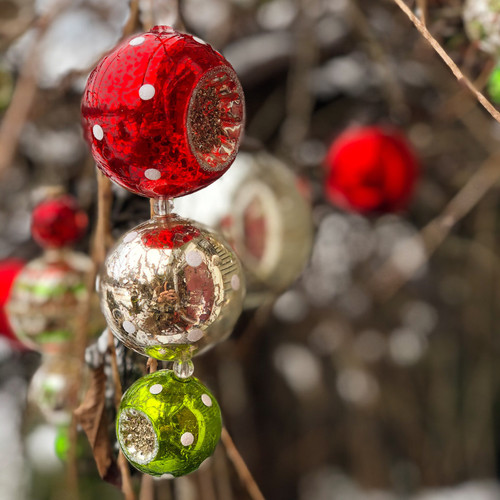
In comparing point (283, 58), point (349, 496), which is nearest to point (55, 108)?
point (283, 58)

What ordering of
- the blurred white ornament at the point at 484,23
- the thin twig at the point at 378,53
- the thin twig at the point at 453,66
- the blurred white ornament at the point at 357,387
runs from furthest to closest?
1. the blurred white ornament at the point at 357,387
2. the thin twig at the point at 378,53
3. the blurred white ornament at the point at 484,23
4. the thin twig at the point at 453,66

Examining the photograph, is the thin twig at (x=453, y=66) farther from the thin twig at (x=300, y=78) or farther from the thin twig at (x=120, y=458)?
the thin twig at (x=300, y=78)

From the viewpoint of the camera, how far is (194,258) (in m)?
0.21

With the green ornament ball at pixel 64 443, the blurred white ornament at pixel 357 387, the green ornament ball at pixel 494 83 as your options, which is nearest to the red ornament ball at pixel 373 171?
the green ornament ball at pixel 494 83

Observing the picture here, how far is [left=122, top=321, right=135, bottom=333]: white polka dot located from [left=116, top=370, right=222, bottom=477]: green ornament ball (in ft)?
0.08

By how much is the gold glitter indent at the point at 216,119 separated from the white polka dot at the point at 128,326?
2.3 inches

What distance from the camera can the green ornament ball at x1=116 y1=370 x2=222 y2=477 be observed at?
215 mm

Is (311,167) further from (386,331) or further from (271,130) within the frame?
(386,331)

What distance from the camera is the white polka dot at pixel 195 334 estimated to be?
0.21 meters

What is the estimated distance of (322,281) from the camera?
0.86m

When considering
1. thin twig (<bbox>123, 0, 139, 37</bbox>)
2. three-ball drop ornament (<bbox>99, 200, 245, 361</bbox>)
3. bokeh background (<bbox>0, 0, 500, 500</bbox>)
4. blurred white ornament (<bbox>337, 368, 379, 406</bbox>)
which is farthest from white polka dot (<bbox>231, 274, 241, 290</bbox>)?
blurred white ornament (<bbox>337, 368, 379, 406</bbox>)

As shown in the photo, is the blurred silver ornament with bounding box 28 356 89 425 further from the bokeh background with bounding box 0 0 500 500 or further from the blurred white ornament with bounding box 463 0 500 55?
the blurred white ornament with bounding box 463 0 500 55

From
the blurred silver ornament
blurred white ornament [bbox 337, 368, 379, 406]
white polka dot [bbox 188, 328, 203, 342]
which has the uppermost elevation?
white polka dot [bbox 188, 328, 203, 342]

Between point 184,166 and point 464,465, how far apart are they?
838 millimetres
